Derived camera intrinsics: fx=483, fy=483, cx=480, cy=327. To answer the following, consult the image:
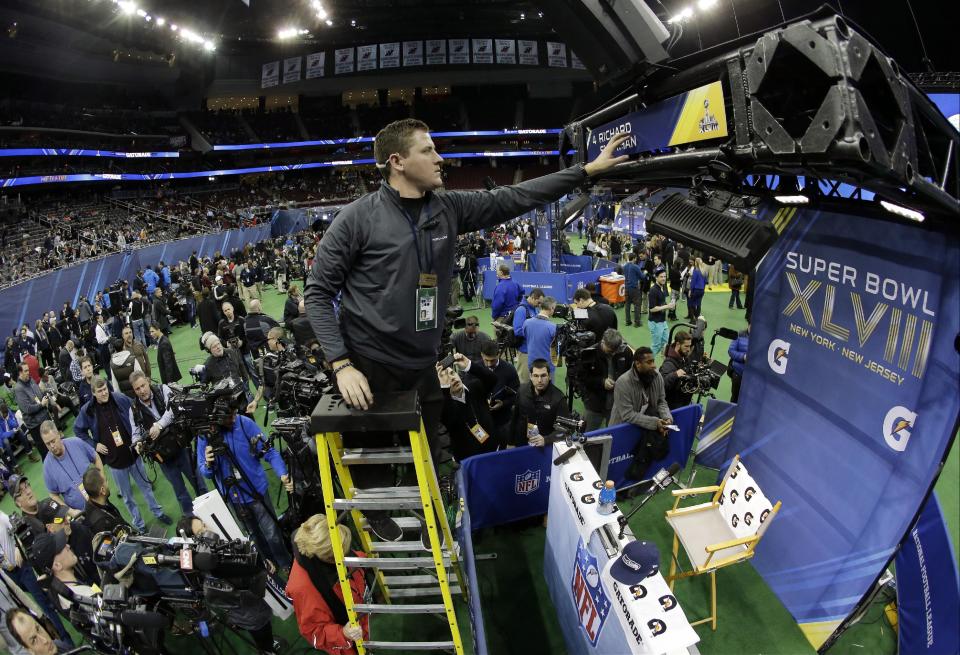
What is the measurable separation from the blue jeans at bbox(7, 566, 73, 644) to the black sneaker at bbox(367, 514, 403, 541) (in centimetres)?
389

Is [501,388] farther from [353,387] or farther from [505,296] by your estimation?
[505,296]

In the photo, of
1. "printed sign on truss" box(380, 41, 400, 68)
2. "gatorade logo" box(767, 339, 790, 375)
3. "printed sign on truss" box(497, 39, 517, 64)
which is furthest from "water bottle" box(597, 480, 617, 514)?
"printed sign on truss" box(380, 41, 400, 68)

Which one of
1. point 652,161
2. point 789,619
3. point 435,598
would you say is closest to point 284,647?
point 435,598

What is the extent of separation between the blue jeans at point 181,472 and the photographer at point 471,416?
10.2ft

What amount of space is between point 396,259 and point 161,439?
4578 mm

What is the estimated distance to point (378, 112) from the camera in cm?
4419

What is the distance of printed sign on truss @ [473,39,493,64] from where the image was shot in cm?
3459

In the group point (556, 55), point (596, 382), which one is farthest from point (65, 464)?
point (556, 55)

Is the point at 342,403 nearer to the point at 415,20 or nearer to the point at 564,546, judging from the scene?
the point at 564,546

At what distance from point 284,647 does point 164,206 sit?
37.7 m

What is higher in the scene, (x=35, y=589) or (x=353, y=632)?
(x=353, y=632)

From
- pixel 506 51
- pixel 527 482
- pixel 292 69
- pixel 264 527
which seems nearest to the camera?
pixel 264 527

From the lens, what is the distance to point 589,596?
3.42 m

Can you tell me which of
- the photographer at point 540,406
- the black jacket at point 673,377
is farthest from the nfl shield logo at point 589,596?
the black jacket at point 673,377
